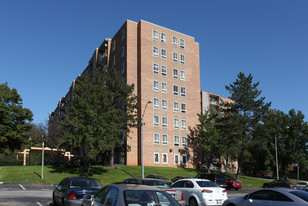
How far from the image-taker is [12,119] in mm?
55594

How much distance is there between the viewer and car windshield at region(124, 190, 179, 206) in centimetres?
643

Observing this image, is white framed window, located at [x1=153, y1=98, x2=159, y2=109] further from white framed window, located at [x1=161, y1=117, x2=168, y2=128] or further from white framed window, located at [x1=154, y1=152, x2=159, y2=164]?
white framed window, located at [x1=154, y1=152, x2=159, y2=164]

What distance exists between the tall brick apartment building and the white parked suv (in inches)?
1307

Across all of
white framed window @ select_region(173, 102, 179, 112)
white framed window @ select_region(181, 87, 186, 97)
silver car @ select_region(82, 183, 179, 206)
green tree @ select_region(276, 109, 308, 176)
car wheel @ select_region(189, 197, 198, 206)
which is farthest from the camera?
green tree @ select_region(276, 109, 308, 176)

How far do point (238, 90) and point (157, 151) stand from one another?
16.3m

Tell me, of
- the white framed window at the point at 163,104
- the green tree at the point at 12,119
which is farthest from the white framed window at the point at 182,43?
the green tree at the point at 12,119

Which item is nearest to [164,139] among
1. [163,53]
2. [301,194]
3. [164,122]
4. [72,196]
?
[164,122]

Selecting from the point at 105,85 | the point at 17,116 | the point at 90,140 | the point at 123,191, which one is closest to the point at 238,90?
the point at 105,85

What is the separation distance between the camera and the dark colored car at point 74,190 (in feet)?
38.6

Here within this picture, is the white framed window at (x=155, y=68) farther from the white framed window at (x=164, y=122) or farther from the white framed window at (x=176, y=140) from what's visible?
the white framed window at (x=176, y=140)

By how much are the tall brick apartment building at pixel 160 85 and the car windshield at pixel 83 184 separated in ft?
114

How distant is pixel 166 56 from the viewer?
55.3m

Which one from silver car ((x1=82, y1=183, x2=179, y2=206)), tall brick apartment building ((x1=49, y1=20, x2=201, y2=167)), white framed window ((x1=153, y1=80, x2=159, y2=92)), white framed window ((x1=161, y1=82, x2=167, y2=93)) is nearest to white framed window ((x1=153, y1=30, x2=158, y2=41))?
tall brick apartment building ((x1=49, y1=20, x2=201, y2=167))

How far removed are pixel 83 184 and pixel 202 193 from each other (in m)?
5.54
